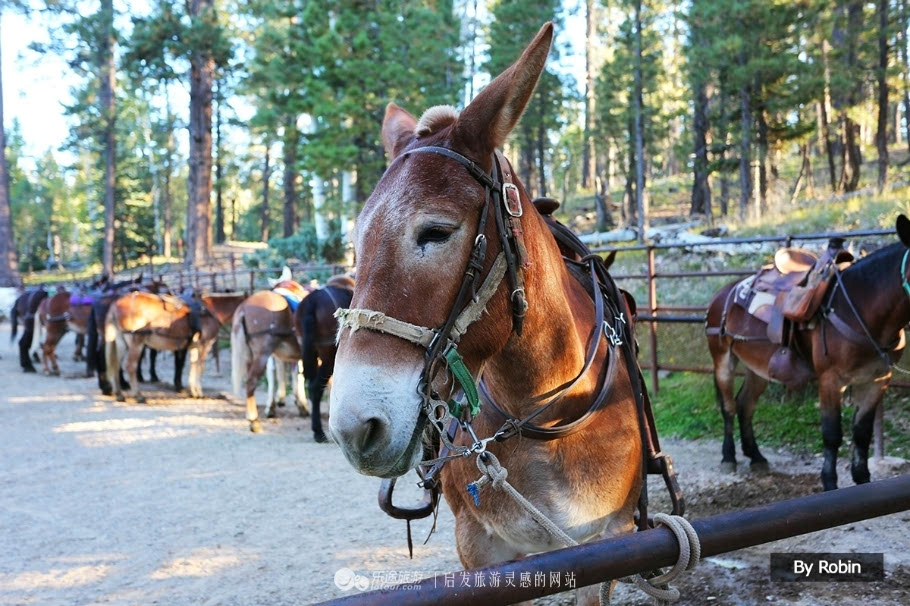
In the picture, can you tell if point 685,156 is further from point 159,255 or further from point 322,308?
point 159,255

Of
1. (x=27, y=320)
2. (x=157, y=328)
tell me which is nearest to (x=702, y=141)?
(x=157, y=328)

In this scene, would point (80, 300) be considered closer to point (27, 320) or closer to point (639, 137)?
point (27, 320)

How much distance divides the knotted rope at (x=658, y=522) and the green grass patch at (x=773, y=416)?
15.7ft

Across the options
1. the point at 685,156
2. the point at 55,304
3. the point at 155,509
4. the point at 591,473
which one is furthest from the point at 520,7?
the point at 591,473

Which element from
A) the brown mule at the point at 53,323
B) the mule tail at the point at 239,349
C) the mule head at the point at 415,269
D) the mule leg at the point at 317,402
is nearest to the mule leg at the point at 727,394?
the mule leg at the point at 317,402

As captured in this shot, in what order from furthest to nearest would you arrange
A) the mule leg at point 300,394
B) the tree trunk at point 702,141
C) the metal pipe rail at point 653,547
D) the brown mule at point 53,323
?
1. the tree trunk at point 702,141
2. the brown mule at point 53,323
3. the mule leg at point 300,394
4. the metal pipe rail at point 653,547

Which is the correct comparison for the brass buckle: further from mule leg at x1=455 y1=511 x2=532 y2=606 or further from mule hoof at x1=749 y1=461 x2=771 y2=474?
mule hoof at x1=749 y1=461 x2=771 y2=474

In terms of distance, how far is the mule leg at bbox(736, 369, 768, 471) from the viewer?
553cm

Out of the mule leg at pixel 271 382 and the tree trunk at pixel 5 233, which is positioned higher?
the tree trunk at pixel 5 233

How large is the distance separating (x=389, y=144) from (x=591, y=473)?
1279 mm

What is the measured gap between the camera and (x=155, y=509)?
525cm

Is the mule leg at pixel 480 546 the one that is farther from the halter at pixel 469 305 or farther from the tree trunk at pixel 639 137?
the tree trunk at pixel 639 137

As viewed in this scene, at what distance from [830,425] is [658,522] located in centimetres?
392

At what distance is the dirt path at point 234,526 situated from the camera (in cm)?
363
